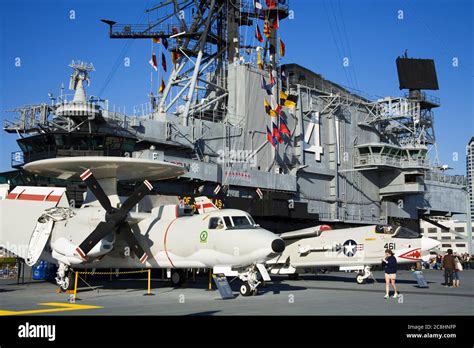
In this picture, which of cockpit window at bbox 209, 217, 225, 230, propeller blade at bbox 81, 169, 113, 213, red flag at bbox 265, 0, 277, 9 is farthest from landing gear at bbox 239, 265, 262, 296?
red flag at bbox 265, 0, 277, 9

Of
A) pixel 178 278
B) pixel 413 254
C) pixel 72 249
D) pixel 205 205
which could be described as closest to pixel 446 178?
pixel 413 254

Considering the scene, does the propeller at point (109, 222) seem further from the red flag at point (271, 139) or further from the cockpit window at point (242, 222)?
the red flag at point (271, 139)

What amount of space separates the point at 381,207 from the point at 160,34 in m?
40.6

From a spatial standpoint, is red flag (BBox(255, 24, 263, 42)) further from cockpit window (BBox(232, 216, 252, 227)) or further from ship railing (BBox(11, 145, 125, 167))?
cockpit window (BBox(232, 216, 252, 227))

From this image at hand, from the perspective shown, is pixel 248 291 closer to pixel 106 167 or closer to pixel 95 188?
pixel 95 188

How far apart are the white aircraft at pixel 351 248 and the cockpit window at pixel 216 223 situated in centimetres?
795

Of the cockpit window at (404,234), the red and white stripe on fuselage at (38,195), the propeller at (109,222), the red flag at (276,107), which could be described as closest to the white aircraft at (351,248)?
the cockpit window at (404,234)

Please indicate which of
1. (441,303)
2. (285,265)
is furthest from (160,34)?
(441,303)

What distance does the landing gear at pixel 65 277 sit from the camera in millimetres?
27719

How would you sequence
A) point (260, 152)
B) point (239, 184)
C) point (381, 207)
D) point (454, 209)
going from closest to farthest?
1. point (239, 184)
2. point (260, 152)
3. point (381, 207)
4. point (454, 209)

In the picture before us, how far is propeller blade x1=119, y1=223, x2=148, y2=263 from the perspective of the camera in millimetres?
26727

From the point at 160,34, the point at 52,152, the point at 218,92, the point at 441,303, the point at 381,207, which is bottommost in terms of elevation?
the point at 441,303

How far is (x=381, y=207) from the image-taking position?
247 ft
